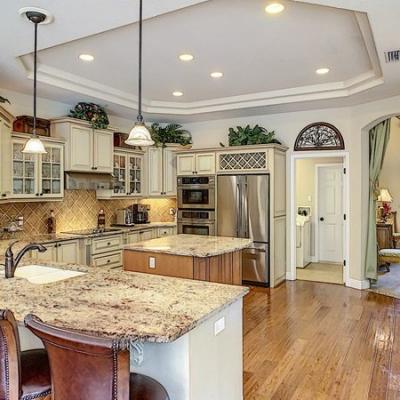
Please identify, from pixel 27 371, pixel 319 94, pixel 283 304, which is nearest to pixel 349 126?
pixel 319 94

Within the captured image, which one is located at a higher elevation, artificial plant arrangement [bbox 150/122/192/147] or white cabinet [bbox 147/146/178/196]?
artificial plant arrangement [bbox 150/122/192/147]

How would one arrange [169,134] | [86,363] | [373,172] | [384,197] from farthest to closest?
[384,197] < [169,134] < [373,172] < [86,363]

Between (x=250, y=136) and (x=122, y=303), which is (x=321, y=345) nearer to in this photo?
(x=122, y=303)

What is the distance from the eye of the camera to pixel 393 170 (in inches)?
352

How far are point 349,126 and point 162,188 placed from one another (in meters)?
3.31

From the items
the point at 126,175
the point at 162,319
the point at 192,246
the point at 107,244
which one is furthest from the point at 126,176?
the point at 162,319

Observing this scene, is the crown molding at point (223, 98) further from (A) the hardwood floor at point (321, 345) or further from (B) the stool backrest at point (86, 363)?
(B) the stool backrest at point (86, 363)

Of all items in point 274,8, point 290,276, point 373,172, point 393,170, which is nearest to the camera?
point 274,8

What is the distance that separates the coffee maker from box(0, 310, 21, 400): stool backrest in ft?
17.0

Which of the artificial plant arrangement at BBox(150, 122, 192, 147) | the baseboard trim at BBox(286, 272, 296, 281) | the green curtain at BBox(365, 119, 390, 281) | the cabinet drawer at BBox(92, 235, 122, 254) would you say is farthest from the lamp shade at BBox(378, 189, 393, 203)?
the cabinet drawer at BBox(92, 235, 122, 254)

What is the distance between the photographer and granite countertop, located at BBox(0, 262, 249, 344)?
1.70 m

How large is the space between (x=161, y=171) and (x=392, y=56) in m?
4.25

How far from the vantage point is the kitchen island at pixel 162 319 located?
5.74 feet

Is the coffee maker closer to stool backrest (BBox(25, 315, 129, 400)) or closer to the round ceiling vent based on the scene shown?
the round ceiling vent
